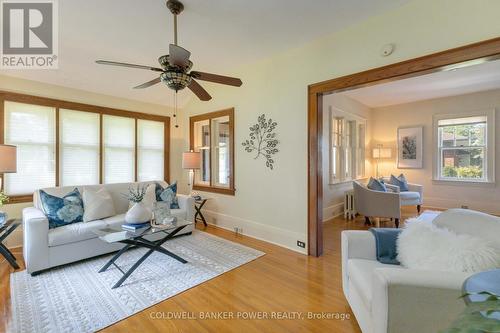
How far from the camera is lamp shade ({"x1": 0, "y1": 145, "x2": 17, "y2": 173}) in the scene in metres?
2.74

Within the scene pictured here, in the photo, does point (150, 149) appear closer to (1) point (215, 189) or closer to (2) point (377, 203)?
(1) point (215, 189)

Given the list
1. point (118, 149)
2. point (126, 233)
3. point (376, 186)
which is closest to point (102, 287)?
point (126, 233)

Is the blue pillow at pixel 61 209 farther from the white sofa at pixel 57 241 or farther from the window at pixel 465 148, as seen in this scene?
the window at pixel 465 148

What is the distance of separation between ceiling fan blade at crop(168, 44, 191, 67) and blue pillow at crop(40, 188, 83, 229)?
248 cm

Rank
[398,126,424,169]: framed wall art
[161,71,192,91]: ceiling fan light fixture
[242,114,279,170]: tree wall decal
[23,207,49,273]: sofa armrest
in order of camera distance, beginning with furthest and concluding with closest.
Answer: [398,126,424,169]: framed wall art < [242,114,279,170]: tree wall decal < [23,207,49,273]: sofa armrest < [161,71,192,91]: ceiling fan light fixture

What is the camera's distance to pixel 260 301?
219 cm

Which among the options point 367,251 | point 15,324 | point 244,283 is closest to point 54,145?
point 15,324

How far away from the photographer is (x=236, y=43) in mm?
3264

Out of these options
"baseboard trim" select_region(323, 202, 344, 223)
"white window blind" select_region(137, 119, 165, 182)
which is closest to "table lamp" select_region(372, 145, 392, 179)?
"baseboard trim" select_region(323, 202, 344, 223)

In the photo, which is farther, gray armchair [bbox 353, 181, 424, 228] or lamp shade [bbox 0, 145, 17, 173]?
gray armchair [bbox 353, 181, 424, 228]

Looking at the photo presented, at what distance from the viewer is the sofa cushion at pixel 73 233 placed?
2.72m

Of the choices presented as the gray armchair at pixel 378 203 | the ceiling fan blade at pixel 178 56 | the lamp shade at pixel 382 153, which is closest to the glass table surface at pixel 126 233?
the ceiling fan blade at pixel 178 56

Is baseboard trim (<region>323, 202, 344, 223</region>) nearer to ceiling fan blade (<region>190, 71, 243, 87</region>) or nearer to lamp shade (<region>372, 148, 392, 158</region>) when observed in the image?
lamp shade (<region>372, 148, 392, 158</region>)

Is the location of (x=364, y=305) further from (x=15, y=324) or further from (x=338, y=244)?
(x=15, y=324)
